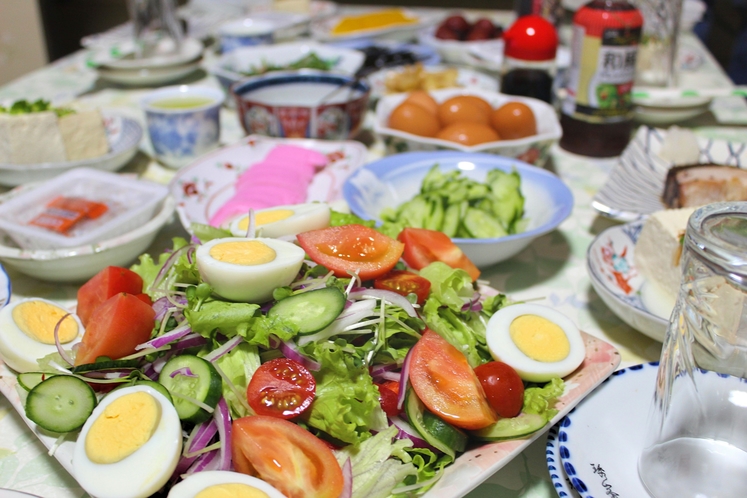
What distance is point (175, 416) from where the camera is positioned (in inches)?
36.8

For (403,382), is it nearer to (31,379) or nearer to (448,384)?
(448,384)

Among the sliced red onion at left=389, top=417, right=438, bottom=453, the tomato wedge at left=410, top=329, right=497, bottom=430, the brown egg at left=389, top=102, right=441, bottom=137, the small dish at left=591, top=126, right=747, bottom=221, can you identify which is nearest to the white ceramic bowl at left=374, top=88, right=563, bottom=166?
the brown egg at left=389, top=102, right=441, bottom=137

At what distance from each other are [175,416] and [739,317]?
2.74ft

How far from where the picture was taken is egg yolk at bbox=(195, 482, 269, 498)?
83cm

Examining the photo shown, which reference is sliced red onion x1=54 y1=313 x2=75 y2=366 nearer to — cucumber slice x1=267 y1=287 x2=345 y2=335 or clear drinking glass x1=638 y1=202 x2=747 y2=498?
cucumber slice x1=267 y1=287 x2=345 y2=335

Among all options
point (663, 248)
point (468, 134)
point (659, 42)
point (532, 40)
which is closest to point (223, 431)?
point (663, 248)

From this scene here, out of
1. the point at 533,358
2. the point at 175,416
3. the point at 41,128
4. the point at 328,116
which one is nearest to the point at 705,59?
the point at 328,116

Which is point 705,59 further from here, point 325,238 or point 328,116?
point 325,238

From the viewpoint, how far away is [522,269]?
5.50 feet

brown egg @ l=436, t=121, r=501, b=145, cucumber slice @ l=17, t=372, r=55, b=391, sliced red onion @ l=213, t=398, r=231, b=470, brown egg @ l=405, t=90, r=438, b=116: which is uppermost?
brown egg @ l=405, t=90, r=438, b=116

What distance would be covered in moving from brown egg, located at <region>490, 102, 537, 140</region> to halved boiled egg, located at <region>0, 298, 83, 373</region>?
1486mm

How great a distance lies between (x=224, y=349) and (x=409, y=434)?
35cm

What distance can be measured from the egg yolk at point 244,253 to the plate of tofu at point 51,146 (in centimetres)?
108

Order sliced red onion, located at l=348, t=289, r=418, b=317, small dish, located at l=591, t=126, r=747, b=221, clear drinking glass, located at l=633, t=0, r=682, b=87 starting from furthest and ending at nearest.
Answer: clear drinking glass, located at l=633, t=0, r=682, b=87, small dish, located at l=591, t=126, r=747, b=221, sliced red onion, located at l=348, t=289, r=418, b=317
